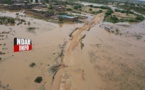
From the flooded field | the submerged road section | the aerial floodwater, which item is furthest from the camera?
the flooded field

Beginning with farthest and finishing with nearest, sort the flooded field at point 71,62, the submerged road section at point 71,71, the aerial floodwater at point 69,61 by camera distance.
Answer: the flooded field at point 71,62 < the aerial floodwater at point 69,61 < the submerged road section at point 71,71

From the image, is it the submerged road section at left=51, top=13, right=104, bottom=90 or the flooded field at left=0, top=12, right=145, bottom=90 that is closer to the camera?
the submerged road section at left=51, top=13, right=104, bottom=90

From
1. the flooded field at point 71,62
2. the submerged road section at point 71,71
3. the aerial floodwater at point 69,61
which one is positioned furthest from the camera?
the flooded field at point 71,62

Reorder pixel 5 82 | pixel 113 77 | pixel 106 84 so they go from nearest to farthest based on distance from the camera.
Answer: pixel 5 82, pixel 106 84, pixel 113 77

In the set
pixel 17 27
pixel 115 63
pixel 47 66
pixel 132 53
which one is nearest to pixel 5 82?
pixel 47 66

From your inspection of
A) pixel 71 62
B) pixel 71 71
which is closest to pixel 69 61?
pixel 71 62

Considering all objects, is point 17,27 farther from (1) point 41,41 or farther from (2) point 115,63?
(2) point 115,63

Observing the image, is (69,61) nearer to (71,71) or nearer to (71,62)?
(71,62)

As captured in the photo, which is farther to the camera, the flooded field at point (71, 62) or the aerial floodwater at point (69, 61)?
the flooded field at point (71, 62)
